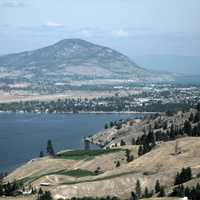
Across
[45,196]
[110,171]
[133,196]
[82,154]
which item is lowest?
[82,154]

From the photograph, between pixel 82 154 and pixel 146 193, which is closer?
pixel 146 193

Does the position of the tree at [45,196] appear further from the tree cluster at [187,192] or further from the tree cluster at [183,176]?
the tree cluster at [183,176]

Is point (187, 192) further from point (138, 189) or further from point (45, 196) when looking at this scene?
point (45, 196)

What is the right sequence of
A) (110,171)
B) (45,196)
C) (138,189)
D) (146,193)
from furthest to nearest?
(110,171) → (138,189) → (146,193) → (45,196)

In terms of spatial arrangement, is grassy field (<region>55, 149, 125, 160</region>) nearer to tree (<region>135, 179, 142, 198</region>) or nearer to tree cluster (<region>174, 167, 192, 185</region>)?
tree (<region>135, 179, 142, 198</region>)

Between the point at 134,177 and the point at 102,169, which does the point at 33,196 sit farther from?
the point at 102,169

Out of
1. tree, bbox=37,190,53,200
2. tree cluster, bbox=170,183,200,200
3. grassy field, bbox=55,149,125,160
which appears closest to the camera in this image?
tree cluster, bbox=170,183,200,200

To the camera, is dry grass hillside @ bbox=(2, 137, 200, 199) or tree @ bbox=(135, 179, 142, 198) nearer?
tree @ bbox=(135, 179, 142, 198)

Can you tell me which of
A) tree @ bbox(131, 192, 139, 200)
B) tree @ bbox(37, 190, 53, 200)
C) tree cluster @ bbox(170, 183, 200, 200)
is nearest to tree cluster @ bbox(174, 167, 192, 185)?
tree cluster @ bbox(170, 183, 200, 200)

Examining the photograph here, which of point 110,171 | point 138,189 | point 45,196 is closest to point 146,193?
point 138,189

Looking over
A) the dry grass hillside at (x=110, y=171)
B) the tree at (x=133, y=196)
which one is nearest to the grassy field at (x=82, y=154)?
the dry grass hillside at (x=110, y=171)

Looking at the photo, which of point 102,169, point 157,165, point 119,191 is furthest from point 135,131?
point 119,191
